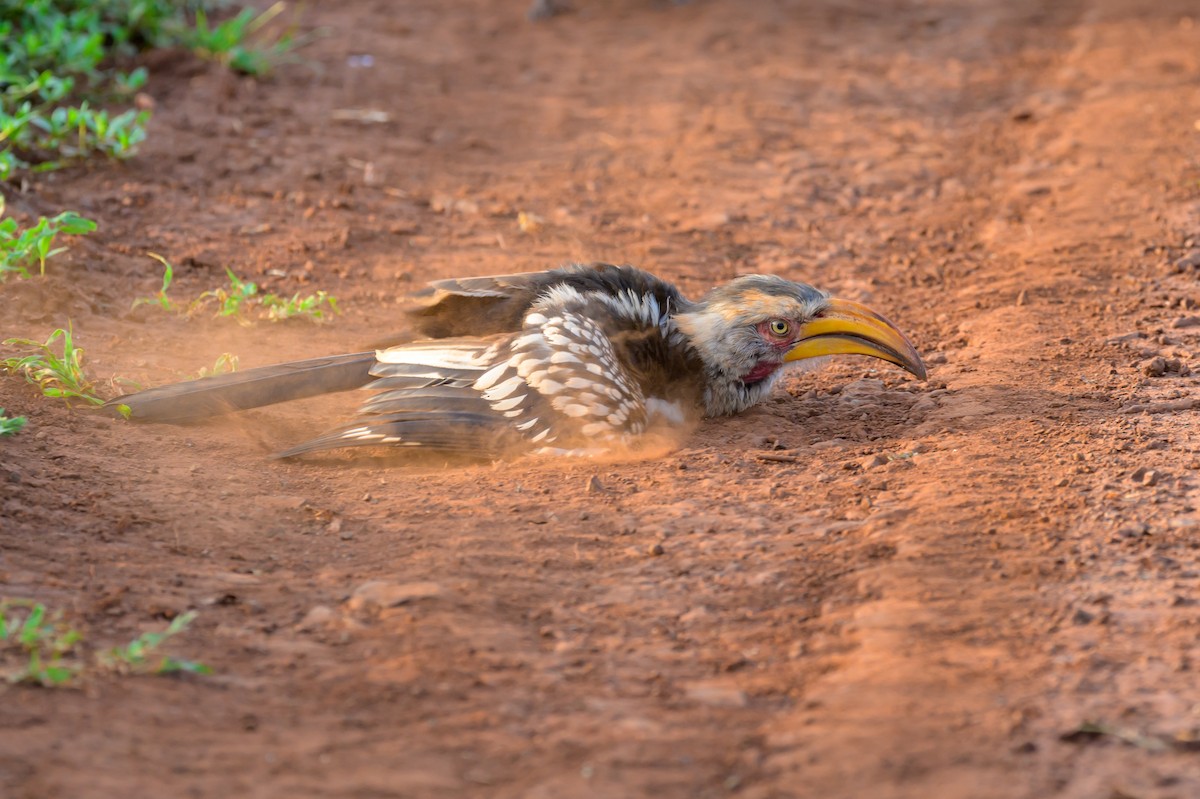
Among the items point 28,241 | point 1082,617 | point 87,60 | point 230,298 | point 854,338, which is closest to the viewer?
point 1082,617

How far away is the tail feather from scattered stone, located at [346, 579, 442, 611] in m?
1.28

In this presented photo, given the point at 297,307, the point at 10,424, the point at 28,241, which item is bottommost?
the point at 10,424

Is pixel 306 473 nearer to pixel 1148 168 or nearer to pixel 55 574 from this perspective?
pixel 55 574

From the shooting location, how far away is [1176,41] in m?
9.52

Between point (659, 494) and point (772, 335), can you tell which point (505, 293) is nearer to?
point (772, 335)

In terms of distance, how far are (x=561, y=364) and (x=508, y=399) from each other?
0.23 m

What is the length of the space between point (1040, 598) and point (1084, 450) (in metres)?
1.04

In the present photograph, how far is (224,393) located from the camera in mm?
4703

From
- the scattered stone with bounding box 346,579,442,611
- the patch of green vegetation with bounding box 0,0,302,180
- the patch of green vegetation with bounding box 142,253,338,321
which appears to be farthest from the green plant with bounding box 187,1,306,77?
the scattered stone with bounding box 346,579,442,611

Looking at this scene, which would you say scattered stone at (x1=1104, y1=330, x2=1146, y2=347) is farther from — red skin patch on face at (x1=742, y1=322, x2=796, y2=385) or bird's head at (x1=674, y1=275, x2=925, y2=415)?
red skin patch on face at (x1=742, y1=322, x2=796, y2=385)

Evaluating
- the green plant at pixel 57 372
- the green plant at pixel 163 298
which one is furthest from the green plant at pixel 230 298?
the green plant at pixel 57 372

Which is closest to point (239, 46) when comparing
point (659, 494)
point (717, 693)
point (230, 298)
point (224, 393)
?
point (230, 298)

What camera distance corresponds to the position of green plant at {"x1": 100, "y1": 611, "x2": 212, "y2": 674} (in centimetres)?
322

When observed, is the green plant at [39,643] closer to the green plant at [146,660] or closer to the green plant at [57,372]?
the green plant at [146,660]
